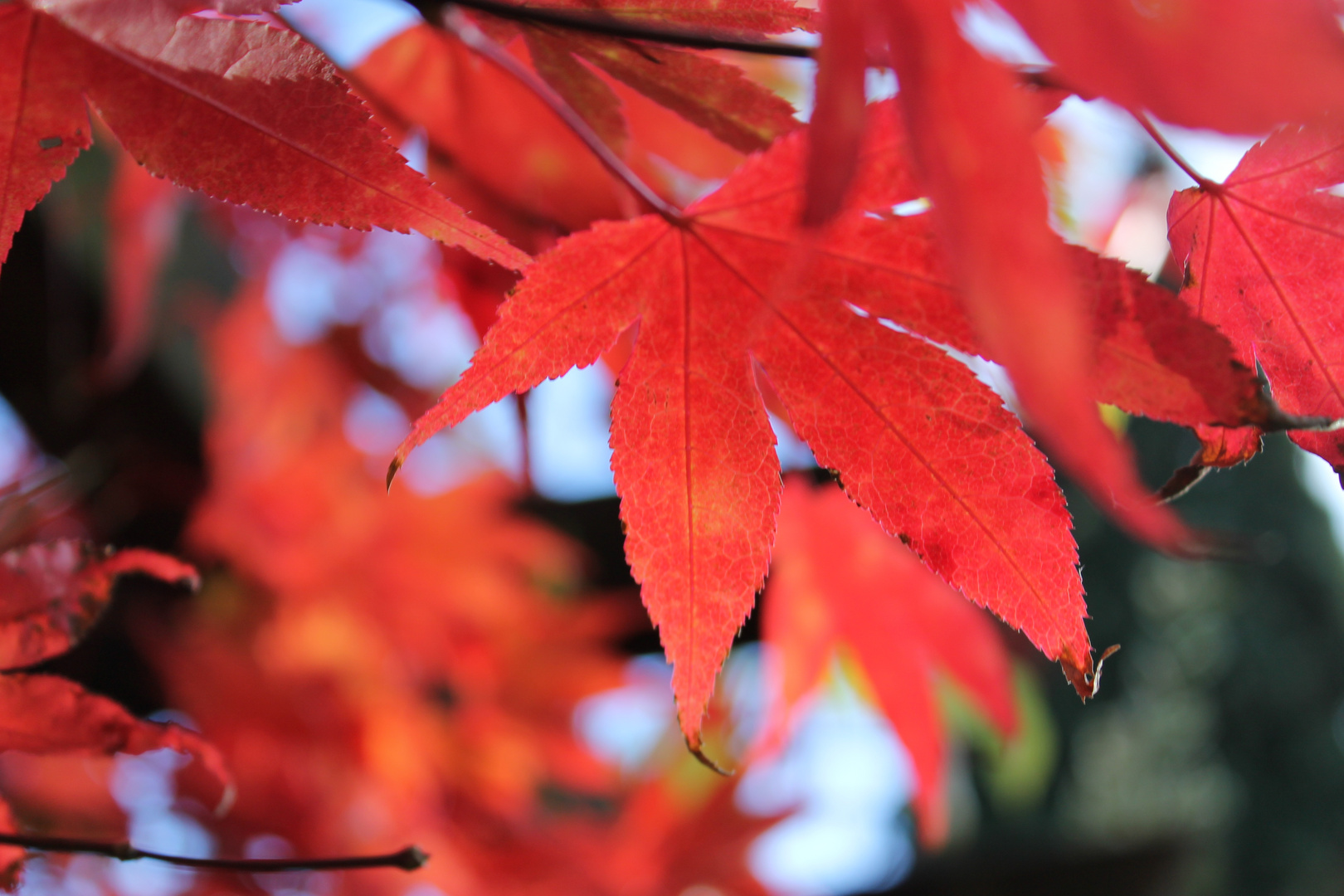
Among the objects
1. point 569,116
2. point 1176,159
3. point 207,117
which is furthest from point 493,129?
point 1176,159

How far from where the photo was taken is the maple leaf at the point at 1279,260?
0.94 ft

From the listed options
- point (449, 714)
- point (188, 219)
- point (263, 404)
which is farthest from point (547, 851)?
point (188, 219)

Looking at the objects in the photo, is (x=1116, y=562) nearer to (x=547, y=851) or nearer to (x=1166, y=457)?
(x=1166, y=457)

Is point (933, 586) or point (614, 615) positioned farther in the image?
point (614, 615)

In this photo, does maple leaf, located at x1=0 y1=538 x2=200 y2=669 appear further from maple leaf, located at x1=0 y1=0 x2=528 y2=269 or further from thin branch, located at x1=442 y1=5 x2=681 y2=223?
thin branch, located at x1=442 y1=5 x2=681 y2=223

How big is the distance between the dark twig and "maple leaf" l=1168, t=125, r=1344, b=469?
37cm

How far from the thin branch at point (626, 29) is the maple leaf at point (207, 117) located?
0.27 ft

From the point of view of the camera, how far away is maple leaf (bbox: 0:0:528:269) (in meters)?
0.26

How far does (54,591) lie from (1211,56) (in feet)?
1.45

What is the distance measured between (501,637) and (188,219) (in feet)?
2.89

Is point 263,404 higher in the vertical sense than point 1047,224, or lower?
higher

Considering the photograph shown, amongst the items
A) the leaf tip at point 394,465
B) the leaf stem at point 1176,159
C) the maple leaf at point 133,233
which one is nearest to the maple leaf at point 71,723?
the leaf tip at point 394,465

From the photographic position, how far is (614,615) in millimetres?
1360

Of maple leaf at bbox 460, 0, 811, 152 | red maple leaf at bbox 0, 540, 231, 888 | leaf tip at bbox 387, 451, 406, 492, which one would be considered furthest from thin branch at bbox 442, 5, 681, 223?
red maple leaf at bbox 0, 540, 231, 888
